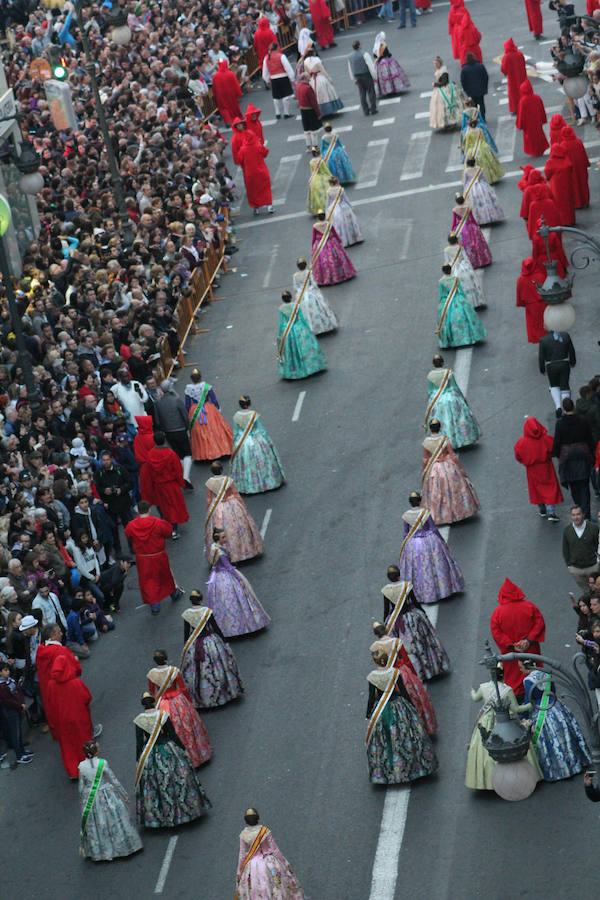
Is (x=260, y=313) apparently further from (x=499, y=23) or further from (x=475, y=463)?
(x=499, y=23)

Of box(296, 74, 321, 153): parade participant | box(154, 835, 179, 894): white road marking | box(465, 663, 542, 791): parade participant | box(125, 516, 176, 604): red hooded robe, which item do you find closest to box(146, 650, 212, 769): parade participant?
box(154, 835, 179, 894): white road marking

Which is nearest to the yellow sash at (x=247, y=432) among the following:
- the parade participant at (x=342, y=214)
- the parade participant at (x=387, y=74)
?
the parade participant at (x=342, y=214)

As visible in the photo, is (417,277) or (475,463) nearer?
(475,463)

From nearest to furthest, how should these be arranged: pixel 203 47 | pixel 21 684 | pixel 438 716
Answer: pixel 438 716 < pixel 21 684 < pixel 203 47

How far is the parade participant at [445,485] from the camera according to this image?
72.5ft

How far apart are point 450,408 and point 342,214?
399 inches

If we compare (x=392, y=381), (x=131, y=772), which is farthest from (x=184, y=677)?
(x=392, y=381)

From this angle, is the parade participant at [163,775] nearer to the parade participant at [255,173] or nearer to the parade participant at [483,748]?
the parade participant at [483,748]

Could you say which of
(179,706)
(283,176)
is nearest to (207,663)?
(179,706)

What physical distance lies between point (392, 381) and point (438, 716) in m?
9.62

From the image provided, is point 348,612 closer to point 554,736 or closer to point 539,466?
point 539,466

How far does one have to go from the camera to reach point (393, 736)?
17281 millimetres

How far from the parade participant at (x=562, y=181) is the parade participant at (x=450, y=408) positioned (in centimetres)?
786

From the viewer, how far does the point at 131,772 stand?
62.2ft
